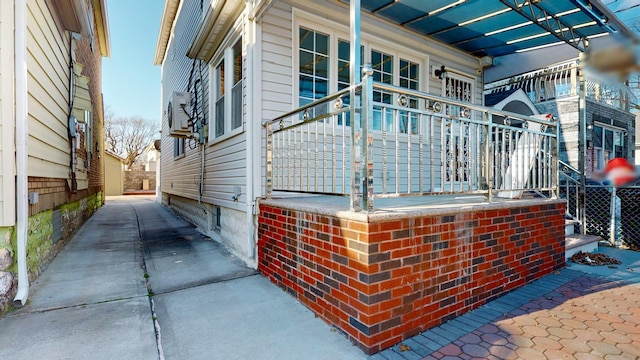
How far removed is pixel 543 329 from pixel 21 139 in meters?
4.47

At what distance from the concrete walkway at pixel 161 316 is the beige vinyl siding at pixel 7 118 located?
87 cm

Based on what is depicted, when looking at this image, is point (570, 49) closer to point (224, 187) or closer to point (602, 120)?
point (602, 120)

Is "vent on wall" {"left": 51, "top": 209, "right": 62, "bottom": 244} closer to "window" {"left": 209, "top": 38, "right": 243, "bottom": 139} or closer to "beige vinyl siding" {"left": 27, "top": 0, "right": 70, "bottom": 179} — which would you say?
"beige vinyl siding" {"left": 27, "top": 0, "right": 70, "bottom": 179}

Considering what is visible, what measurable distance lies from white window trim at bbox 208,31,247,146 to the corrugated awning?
5.54 ft

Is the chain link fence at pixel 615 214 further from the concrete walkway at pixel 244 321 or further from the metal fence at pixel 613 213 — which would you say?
the concrete walkway at pixel 244 321

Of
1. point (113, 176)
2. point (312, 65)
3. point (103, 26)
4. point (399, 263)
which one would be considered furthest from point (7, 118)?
point (113, 176)

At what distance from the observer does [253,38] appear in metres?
3.84

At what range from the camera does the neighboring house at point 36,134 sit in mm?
2678

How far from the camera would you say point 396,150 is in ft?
8.34

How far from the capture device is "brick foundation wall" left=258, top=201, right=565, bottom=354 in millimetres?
2207

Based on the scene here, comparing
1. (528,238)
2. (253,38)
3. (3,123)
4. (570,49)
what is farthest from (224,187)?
(570,49)

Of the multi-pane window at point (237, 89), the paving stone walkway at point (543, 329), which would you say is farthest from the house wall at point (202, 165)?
the paving stone walkway at point (543, 329)

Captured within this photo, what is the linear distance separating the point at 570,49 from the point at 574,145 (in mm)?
4090

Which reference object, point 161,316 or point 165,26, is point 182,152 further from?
point 161,316
